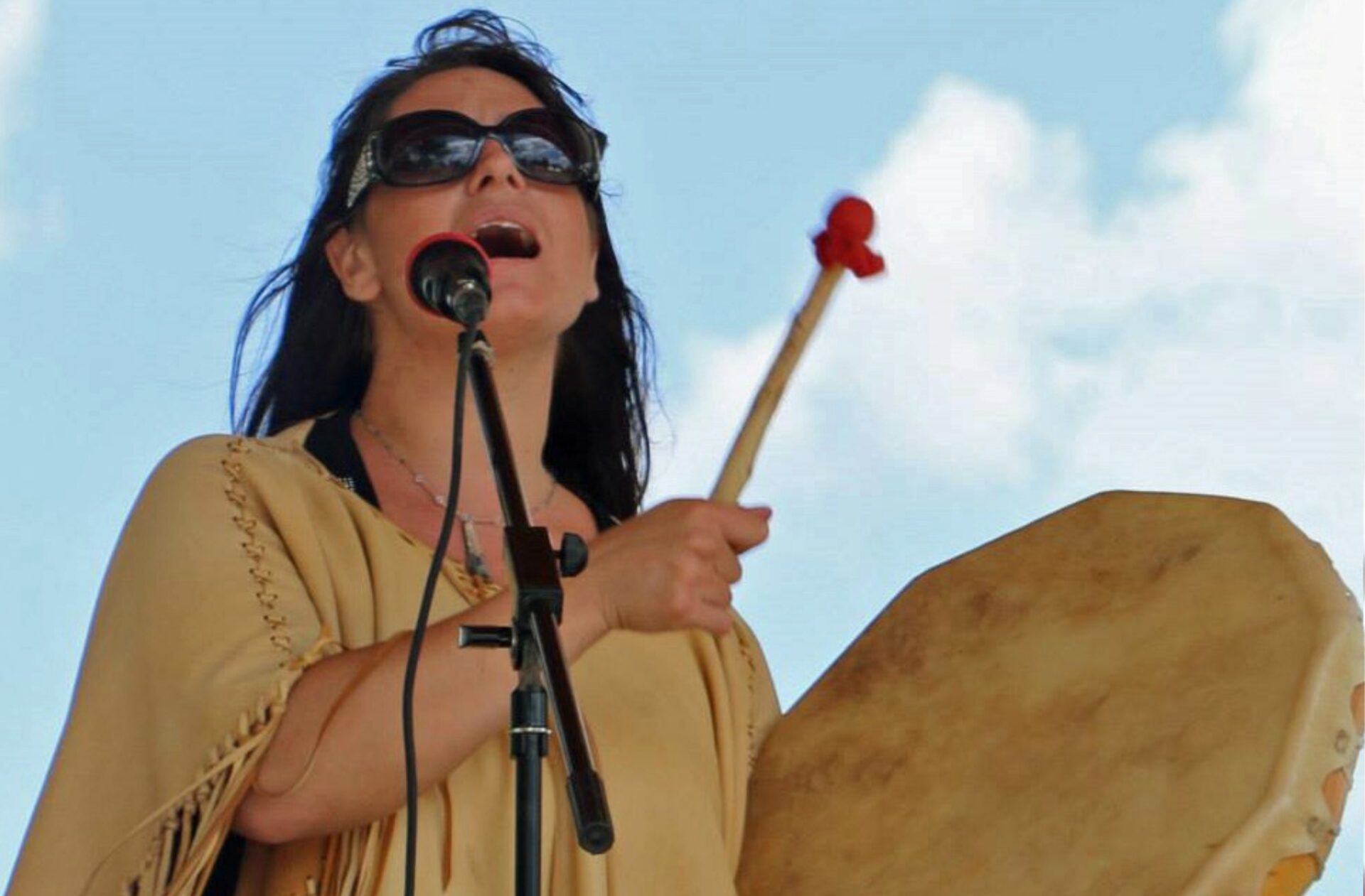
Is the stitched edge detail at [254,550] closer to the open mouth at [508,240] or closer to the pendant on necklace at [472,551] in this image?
the pendant on necklace at [472,551]

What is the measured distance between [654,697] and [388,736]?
17.2 inches

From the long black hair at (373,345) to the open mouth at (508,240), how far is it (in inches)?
6.7

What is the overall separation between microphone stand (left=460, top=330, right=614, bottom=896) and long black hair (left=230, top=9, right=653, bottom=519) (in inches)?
37.2

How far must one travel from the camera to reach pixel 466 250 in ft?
8.17

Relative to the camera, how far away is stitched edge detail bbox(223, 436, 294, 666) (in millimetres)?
2738

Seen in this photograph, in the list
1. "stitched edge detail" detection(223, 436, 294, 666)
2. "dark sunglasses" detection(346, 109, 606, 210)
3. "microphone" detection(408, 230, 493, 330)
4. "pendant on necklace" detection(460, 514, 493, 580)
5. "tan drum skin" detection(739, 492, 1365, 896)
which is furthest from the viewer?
"dark sunglasses" detection(346, 109, 606, 210)

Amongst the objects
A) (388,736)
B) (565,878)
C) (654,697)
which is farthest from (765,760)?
(388,736)

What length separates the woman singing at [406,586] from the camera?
8.75 ft

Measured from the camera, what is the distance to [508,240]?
311cm

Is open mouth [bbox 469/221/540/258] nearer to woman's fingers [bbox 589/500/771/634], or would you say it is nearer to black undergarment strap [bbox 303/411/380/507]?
black undergarment strap [bbox 303/411/380/507]

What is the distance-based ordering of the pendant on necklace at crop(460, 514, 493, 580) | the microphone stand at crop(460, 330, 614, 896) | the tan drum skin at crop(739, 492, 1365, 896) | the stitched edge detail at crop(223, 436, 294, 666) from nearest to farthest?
the microphone stand at crop(460, 330, 614, 896) → the tan drum skin at crop(739, 492, 1365, 896) → the stitched edge detail at crop(223, 436, 294, 666) → the pendant on necklace at crop(460, 514, 493, 580)

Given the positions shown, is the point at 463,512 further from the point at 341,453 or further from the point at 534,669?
the point at 534,669

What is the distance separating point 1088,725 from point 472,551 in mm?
700

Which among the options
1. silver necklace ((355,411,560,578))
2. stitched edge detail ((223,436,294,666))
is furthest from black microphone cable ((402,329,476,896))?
silver necklace ((355,411,560,578))
